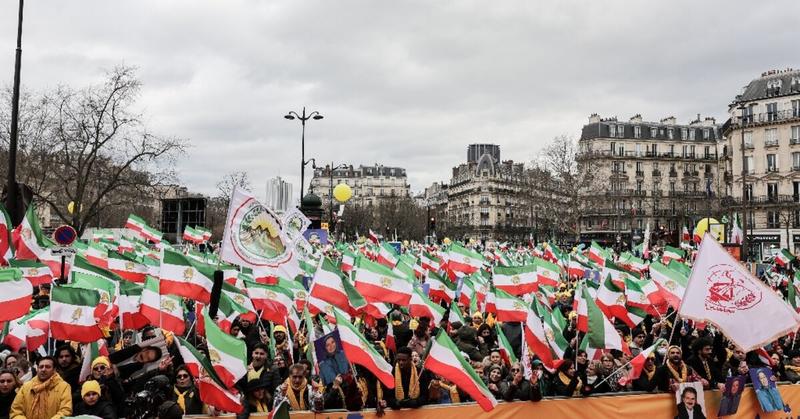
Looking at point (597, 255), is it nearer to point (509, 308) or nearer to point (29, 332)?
point (509, 308)

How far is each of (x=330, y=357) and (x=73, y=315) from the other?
300cm

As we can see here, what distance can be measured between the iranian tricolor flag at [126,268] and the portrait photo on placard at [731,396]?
9432mm

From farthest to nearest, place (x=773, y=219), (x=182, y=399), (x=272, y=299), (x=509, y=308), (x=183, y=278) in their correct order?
(x=773, y=219), (x=509, y=308), (x=272, y=299), (x=183, y=278), (x=182, y=399)

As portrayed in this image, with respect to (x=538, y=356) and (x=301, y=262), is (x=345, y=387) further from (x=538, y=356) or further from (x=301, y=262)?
(x=301, y=262)

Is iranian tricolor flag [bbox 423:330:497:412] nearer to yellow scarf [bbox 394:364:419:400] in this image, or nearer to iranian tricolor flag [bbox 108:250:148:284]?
yellow scarf [bbox 394:364:419:400]

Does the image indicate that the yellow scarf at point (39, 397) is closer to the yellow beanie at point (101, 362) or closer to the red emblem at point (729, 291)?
the yellow beanie at point (101, 362)

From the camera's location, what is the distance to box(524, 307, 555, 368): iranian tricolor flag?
7.98 metres

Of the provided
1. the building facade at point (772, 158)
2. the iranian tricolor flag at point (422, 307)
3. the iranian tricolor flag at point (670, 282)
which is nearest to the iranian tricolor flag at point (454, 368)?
the iranian tricolor flag at point (422, 307)

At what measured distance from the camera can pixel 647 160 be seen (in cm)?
8575

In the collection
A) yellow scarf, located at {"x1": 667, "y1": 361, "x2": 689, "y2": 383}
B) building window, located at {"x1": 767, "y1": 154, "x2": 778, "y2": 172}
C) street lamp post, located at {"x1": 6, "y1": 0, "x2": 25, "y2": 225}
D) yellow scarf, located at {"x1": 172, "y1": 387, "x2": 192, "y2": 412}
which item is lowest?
yellow scarf, located at {"x1": 172, "y1": 387, "x2": 192, "y2": 412}

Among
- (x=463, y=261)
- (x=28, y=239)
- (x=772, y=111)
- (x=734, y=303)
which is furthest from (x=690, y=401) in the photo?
(x=772, y=111)

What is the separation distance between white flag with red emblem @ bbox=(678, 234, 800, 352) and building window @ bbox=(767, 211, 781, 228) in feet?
193

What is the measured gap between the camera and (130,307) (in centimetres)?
944

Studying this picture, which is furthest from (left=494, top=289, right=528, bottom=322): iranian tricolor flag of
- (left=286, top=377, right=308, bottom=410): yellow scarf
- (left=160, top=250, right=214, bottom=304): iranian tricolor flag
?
(left=160, top=250, right=214, bottom=304): iranian tricolor flag
